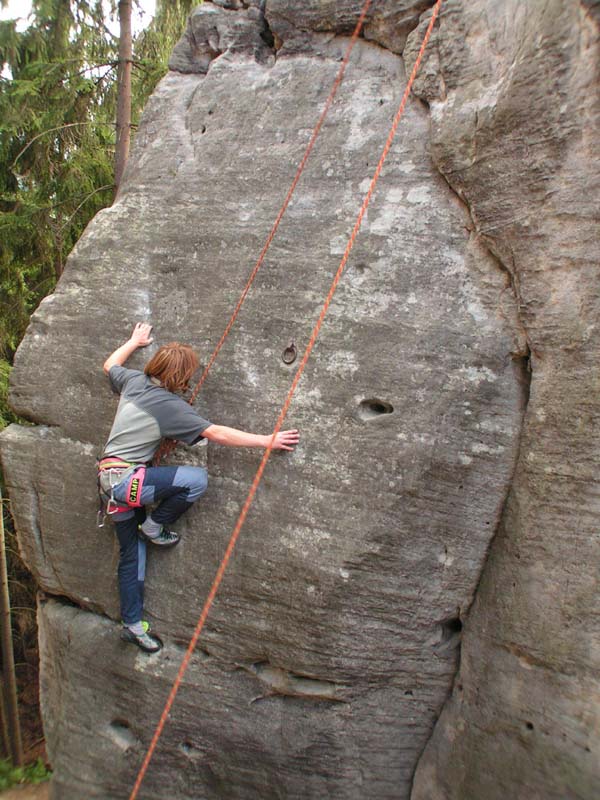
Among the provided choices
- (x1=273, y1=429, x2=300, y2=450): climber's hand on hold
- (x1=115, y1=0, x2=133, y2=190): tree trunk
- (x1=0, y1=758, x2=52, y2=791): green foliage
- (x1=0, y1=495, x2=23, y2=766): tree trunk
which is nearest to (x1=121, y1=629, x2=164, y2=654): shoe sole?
(x1=273, y1=429, x2=300, y2=450): climber's hand on hold

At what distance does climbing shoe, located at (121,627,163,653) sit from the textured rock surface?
1866 mm

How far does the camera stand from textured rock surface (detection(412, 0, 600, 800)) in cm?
348

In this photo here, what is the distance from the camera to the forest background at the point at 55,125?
25.1ft

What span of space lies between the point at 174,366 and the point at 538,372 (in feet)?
6.54

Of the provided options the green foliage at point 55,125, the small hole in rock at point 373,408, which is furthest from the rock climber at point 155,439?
the green foliage at point 55,125

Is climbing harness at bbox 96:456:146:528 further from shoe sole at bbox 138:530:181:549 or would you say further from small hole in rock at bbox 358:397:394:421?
small hole in rock at bbox 358:397:394:421

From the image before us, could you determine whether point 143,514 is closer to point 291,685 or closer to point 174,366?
point 174,366

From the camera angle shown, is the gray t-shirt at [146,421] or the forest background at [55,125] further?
the forest background at [55,125]

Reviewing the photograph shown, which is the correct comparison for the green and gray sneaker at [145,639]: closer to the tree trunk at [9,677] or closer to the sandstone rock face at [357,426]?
the sandstone rock face at [357,426]

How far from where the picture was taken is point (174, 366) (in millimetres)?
3889

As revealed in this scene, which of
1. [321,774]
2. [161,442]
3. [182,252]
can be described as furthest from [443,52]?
[321,774]

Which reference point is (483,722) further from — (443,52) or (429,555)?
(443,52)

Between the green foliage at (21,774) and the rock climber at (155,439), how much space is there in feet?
15.9

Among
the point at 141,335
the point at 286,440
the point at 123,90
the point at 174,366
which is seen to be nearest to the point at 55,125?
the point at 123,90
